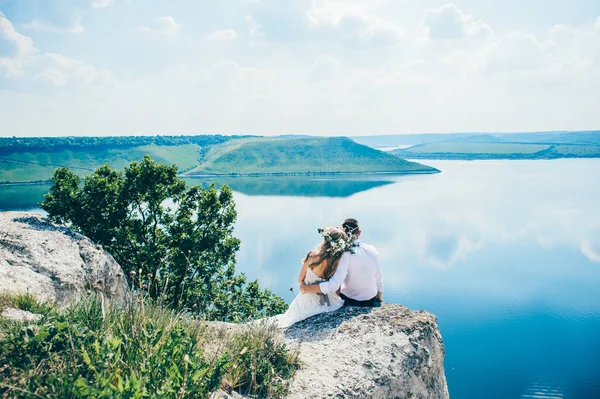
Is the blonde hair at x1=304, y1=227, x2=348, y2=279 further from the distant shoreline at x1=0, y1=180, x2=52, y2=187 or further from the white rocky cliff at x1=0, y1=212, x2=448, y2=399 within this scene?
the distant shoreline at x1=0, y1=180, x2=52, y2=187

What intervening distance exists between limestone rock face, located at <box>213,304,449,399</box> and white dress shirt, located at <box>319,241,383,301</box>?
38 cm

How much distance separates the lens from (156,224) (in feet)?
68.0

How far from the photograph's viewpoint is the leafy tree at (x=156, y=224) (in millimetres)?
18719

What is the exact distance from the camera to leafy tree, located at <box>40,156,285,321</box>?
737 inches

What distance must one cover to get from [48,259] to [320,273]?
8.60 meters

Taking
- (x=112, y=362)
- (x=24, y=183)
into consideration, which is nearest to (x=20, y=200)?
(x=24, y=183)

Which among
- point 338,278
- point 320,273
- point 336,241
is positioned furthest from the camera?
point 320,273

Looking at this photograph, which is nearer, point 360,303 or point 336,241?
point 336,241

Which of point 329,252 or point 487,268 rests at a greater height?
point 329,252

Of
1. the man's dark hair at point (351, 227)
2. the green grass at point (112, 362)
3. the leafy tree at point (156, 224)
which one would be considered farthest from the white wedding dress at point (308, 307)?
the leafy tree at point (156, 224)

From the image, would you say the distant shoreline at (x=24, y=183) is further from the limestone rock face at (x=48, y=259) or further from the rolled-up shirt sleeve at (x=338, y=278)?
the rolled-up shirt sleeve at (x=338, y=278)

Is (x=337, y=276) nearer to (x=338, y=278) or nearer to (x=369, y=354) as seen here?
(x=338, y=278)

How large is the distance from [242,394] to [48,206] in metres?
16.1

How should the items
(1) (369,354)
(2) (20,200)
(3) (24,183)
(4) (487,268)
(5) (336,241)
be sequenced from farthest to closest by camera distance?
(3) (24,183) < (2) (20,200) < (4) (487,268) < (5) (336,241) < (1) (369,354)
